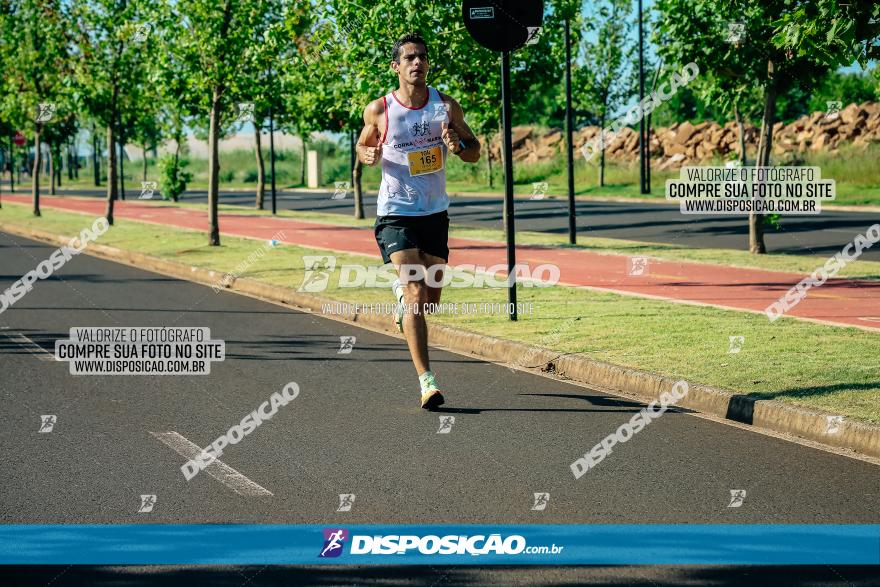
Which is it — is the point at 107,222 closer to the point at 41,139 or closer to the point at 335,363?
the point at 41,139

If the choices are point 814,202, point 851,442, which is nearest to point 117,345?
point 851,442

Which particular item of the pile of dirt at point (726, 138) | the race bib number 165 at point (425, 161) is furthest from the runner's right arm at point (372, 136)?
the pile of dirt at point (726, 138)

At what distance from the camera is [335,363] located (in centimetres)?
948

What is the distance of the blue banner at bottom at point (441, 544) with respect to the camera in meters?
4.57

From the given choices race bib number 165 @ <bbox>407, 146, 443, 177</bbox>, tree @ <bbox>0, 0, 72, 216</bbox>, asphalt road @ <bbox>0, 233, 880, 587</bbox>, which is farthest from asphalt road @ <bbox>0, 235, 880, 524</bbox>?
tree @ <bbox>0, 0, 72, 216</bbox>

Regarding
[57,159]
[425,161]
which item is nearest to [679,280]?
[425,161]

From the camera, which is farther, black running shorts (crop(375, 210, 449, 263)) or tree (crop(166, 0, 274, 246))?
tree (crop(166, 0, 274, 246))

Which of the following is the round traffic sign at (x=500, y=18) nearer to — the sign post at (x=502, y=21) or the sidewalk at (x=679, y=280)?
the sign post at (x=502, y=21)

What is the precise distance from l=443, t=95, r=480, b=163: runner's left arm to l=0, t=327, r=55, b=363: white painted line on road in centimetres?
427

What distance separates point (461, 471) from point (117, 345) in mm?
5348

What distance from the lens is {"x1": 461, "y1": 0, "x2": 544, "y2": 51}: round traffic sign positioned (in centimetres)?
1046

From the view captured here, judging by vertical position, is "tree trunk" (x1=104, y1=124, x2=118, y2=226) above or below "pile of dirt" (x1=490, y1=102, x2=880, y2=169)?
below

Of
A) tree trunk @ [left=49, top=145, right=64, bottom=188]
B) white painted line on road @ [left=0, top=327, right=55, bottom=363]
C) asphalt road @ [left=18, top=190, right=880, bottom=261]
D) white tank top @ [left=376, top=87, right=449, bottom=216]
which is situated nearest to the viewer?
white tank top @ [left=376, top=87, right=449, bottom=216]

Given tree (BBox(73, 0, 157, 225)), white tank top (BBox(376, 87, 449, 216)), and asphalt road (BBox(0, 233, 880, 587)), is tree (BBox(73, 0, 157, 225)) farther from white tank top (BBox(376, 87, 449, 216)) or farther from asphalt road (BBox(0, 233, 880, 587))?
white tank top (BBox(376, 87, 449, 216))
